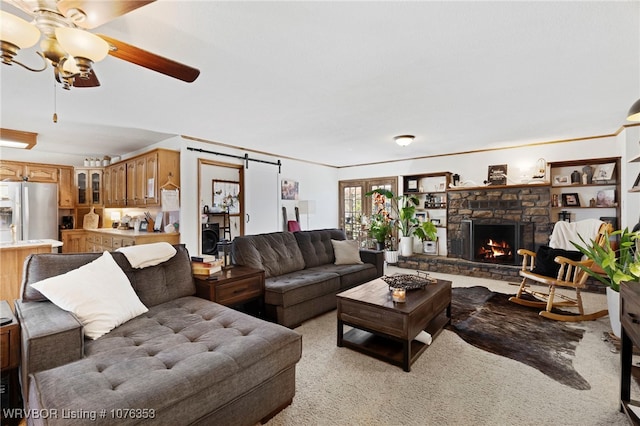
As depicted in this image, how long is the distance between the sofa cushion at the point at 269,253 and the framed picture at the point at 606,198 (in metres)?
4.93

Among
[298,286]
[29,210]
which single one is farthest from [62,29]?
[29,210]

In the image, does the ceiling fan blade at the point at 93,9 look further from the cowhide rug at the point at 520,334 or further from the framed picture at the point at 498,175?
the framed picture at the point at 498,175

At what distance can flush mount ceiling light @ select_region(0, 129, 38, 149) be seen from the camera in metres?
4.27

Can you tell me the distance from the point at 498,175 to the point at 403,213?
6.31 ft

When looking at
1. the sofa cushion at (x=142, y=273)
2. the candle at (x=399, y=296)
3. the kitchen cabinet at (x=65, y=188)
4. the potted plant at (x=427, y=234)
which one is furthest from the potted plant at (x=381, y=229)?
the kitchen cabinet at (x=65, y=188)

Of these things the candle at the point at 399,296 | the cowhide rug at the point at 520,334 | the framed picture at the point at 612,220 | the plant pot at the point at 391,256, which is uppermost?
the framed picture at the point at 612,220

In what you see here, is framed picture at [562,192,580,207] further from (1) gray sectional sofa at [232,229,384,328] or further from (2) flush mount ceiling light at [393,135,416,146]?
(1) gray sectional sofa at [232,229,384,328]

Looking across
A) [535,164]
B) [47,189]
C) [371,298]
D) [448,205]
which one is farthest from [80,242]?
[535,164]

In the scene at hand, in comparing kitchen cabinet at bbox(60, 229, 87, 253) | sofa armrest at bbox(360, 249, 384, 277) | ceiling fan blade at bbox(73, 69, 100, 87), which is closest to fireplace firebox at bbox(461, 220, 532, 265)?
sofa armrest at bbox(360, 249, 384, 277)

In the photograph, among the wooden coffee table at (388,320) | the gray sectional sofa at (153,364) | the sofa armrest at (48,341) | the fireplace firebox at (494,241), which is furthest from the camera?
the fireplace firebox at (494,241)

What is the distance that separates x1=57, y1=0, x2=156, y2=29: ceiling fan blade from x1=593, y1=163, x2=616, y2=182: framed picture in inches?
252

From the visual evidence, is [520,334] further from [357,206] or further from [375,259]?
[357,206]

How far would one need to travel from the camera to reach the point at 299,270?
379 centimetres

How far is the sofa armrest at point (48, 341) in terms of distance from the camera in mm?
1350
